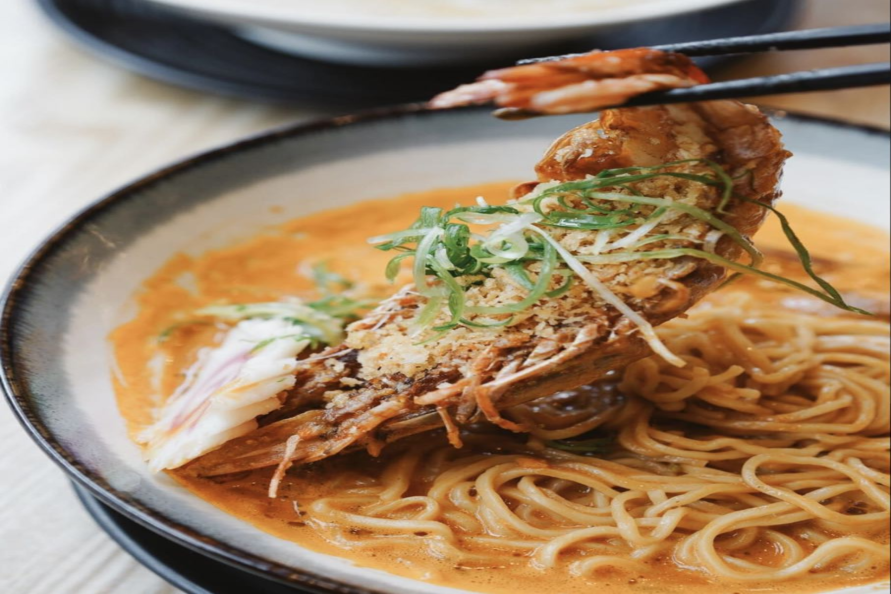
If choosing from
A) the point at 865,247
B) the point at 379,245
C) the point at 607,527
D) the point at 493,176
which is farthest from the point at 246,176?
the point at 865,247

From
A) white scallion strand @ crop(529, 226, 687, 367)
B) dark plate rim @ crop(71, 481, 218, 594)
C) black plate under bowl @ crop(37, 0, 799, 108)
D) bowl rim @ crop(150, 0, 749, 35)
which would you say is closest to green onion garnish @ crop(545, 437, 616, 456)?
white scallion strand @ crop(529, 226, 687, 367)

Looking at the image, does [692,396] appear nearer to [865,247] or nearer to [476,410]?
[476,410]

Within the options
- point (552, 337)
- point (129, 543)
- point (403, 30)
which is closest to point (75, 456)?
point (129, 543)

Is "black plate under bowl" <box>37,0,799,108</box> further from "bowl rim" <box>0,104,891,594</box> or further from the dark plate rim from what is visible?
the dark plate rim

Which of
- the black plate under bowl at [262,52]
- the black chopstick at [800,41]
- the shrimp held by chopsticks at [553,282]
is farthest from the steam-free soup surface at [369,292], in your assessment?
the black chopstick at [800,41]

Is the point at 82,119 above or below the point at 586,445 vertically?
above

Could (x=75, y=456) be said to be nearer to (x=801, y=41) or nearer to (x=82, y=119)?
(x=801, y=41)

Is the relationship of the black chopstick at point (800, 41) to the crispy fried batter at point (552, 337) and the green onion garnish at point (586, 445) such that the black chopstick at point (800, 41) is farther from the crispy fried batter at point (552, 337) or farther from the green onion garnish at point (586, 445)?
the green onion garnish at point (586, 445)
